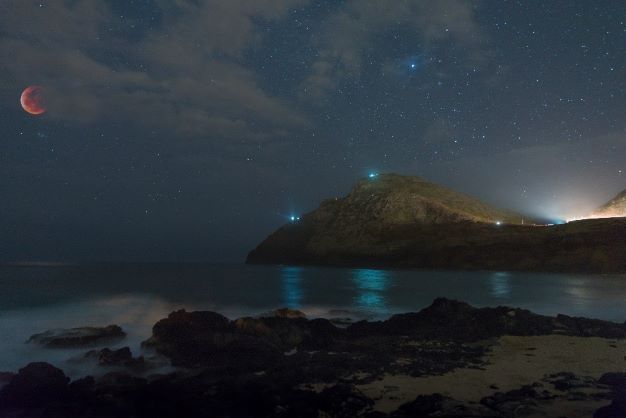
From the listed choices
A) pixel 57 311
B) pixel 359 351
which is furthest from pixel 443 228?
pixel 359 351

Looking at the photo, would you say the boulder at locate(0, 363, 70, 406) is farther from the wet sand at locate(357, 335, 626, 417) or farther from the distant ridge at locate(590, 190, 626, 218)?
the distant ridge at locate(590, 190, 626, 218)

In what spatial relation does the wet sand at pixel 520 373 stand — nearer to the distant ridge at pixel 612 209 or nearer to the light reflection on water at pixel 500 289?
the light reflection on water at pixel 500 289

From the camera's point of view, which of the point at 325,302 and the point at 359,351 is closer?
the point at 359,351

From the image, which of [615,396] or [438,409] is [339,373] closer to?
[438,409]

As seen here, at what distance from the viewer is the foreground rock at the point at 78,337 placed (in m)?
22.0

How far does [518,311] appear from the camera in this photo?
2372cm

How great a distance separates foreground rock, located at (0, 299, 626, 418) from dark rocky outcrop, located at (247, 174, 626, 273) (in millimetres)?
72891

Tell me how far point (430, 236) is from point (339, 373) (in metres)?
105

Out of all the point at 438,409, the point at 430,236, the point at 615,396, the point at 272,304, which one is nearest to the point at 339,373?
the point at 438,409

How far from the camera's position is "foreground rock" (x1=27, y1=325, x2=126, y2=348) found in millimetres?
21984

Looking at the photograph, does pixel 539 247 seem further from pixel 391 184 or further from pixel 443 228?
pixel 391 184

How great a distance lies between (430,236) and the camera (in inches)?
4545

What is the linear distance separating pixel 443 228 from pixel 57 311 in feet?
308

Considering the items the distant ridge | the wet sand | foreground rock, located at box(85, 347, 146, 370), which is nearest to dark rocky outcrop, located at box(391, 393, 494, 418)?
the wet sand
